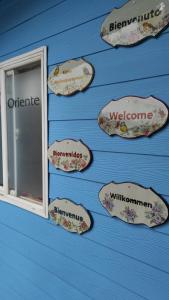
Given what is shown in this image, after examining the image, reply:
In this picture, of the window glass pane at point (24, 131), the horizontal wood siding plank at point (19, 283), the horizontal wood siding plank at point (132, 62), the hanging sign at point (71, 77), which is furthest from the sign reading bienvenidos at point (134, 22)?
the horizontal wood siding plank at point (19, 283)

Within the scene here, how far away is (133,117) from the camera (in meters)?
1.07

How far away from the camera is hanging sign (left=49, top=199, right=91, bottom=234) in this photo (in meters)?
1.31

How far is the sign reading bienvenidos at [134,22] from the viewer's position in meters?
0.97

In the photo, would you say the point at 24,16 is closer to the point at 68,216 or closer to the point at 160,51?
the point at 160,51

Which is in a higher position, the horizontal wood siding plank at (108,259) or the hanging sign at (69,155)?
the hanging sign at (69,155)

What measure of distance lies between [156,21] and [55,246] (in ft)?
3.71

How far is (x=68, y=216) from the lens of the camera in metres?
1.40

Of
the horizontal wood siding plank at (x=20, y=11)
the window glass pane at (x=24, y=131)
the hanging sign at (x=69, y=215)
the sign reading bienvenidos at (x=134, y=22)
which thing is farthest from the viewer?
the window glass pane at (x=24, y=131)

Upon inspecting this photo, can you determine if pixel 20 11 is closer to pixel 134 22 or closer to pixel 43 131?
pixel 43 131

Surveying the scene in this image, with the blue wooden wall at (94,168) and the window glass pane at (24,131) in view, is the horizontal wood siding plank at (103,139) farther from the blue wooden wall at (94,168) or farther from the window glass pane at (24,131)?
the window glass pane at (24,131)

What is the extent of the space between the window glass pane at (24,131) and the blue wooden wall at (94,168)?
0.14 m

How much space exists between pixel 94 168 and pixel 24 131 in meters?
0.66

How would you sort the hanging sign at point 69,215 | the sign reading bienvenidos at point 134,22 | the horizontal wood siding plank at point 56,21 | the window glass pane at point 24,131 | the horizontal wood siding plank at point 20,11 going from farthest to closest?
the window glass pane at point 24,131 → the horizontal wood siding plank at point 20,11 → the hanging sign at point 69,215 → the horizontal wood siding plank at point 56,21 → the sign reading bienvenidos at point 134,22

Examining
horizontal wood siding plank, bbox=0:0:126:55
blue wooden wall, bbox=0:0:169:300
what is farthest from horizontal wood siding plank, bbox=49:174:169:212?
horizontal wood siding plank, bbox=0:0:126:55
